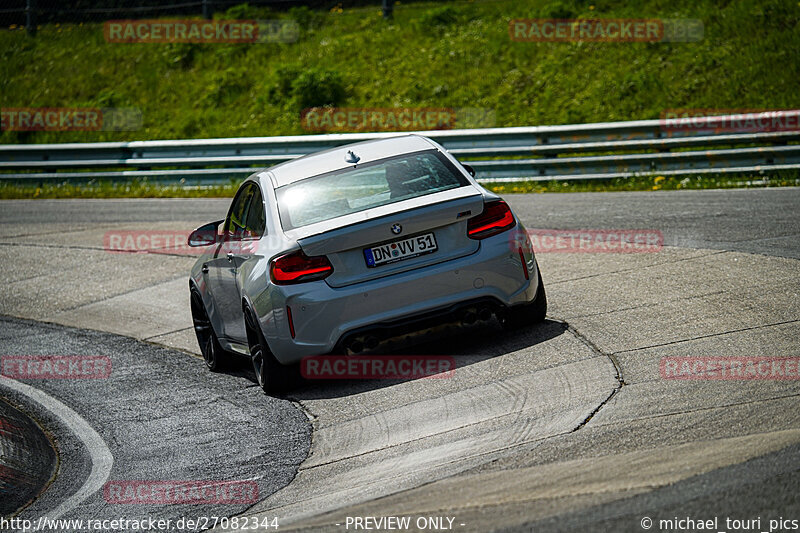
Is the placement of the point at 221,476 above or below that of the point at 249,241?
below

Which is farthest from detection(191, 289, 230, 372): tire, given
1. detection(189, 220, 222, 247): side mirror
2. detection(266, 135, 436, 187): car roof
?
detection(266, 135, 436, 187): car roof

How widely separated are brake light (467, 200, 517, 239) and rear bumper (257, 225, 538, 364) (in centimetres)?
7

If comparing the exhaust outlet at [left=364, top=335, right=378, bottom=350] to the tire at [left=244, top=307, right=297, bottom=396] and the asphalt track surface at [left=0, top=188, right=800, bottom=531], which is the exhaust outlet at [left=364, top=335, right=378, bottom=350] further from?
the tire at [left=244, top=307, right=297, bottom=396]

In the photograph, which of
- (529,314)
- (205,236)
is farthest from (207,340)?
(529,314)

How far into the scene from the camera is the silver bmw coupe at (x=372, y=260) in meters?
7.21

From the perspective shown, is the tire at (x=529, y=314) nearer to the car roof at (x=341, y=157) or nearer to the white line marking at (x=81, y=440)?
the car roof at (x=341, y=157)

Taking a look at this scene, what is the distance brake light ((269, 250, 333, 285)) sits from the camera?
7.22m

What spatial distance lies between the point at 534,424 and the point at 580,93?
15.7m

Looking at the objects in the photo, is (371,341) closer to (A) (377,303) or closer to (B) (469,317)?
(A) (377,303)

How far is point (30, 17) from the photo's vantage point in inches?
1195

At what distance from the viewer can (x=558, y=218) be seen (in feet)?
43.0

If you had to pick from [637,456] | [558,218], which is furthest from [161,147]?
[637,456]

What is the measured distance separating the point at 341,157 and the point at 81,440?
278 cm

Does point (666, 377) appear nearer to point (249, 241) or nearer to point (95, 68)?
point (249, 241)
